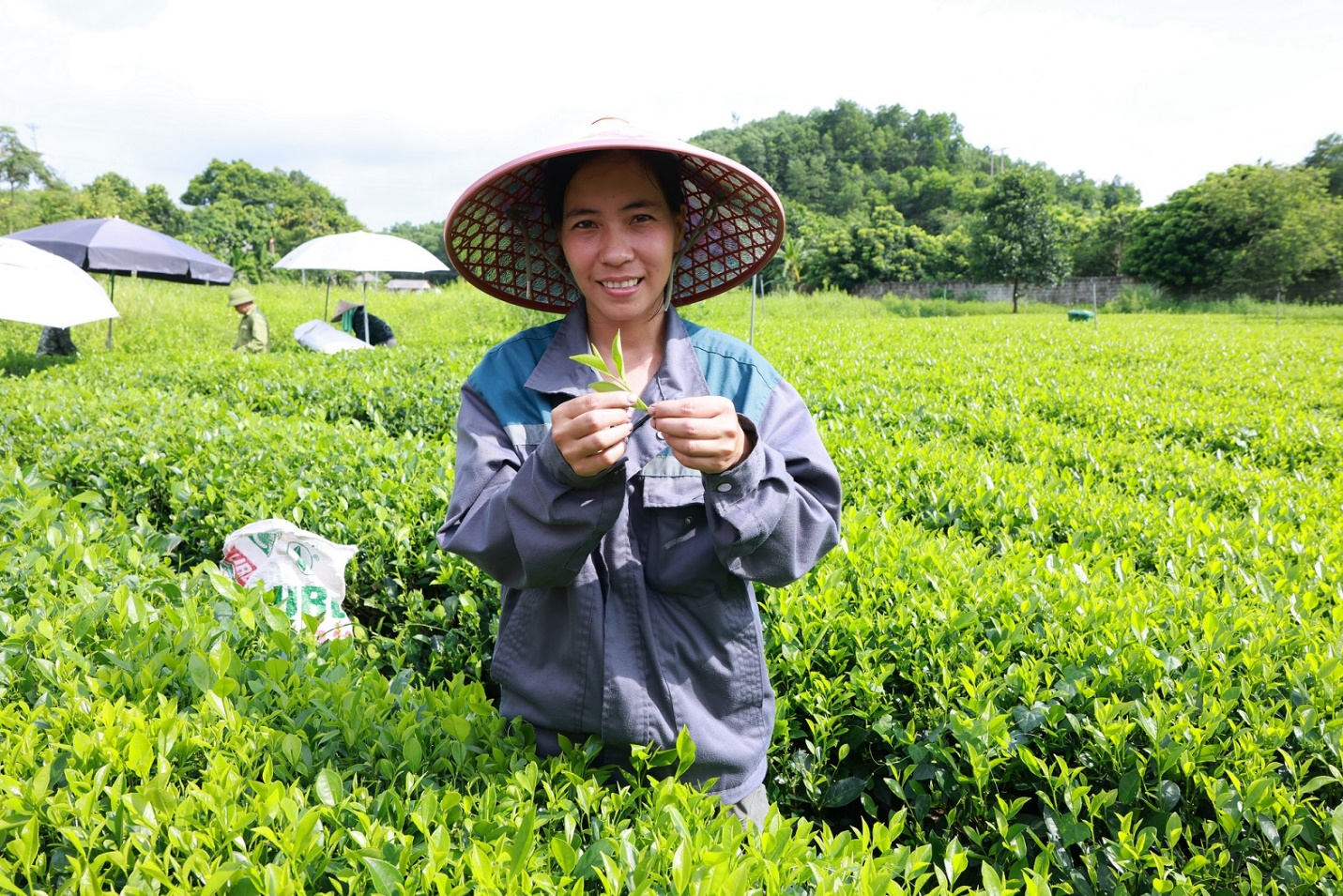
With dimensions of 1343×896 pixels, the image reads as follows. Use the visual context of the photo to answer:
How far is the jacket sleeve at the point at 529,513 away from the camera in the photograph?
4.24 ft

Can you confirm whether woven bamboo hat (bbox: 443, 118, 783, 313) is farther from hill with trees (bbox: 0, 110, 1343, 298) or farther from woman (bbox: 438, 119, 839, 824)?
hill with trees (bbox: 0, 110, 1343, 298)

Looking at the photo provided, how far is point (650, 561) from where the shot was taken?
5.12 ft

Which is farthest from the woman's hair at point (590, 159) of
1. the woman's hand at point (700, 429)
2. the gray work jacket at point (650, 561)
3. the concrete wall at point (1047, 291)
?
the concrete wall at point (1047, 291)

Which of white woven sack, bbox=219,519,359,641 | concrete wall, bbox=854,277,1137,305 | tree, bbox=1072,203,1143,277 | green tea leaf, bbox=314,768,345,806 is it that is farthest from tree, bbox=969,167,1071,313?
green tea leaf, bbox=314,768,345,806

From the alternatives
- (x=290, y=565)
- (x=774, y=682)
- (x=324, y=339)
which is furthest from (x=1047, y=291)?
(x=290, y=565)

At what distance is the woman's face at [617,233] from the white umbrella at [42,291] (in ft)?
24.8

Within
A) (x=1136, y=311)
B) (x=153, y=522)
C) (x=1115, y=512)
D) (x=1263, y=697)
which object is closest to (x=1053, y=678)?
(x=1263, y=697)

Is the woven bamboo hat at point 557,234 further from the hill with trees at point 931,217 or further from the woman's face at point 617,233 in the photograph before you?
the hill with trees at point 931,217

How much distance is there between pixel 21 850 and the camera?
1.30m

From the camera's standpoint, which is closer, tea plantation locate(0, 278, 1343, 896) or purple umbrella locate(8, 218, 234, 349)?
tea plantation locate(0, 278, 1343, 896)

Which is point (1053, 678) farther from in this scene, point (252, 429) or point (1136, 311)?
point (1136, 311)

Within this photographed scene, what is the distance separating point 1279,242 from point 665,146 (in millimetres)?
41199

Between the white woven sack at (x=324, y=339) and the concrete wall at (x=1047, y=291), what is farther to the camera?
the concrete wall at (x=1047, y=291)

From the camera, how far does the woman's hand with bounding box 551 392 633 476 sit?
1212mm
